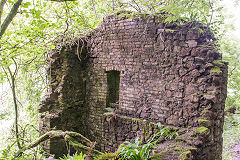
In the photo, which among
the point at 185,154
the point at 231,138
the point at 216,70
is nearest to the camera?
the point at 185,154

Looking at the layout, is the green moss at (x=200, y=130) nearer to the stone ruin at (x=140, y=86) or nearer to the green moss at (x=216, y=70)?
the stone ruin at (x=140, y=86)

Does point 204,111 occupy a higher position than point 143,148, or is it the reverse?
point 204,111

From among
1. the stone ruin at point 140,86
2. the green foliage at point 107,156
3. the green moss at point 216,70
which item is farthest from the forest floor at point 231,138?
the green foliage at point 107,156

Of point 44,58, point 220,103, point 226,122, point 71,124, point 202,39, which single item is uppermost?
point 202,39

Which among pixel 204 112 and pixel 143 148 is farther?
pixel 204 112

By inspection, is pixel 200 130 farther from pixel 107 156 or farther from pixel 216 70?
pixel 107 156

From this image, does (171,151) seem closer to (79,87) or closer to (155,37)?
(155,37)

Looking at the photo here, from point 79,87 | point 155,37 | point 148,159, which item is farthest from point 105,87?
point 148,159

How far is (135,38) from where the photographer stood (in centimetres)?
477

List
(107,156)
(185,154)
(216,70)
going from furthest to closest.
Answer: (216,70) < (107,156) < (185,154)

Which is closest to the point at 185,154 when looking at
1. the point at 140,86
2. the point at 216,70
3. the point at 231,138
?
the point at 216,70

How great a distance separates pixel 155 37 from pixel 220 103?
1.97 m

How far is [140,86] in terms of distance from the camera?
470 cm

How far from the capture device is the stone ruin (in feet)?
12.5
